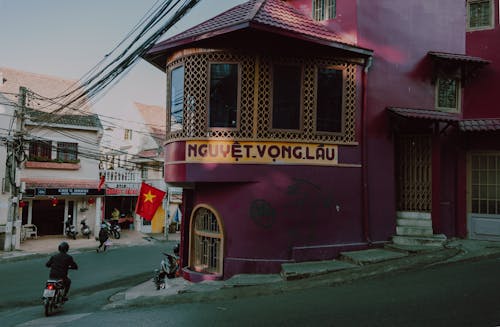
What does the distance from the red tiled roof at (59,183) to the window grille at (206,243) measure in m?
14.4

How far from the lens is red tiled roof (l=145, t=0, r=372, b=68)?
27.8ft

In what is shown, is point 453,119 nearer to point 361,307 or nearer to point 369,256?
point 369,256

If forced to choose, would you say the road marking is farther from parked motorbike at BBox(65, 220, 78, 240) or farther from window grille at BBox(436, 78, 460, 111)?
parked motorbike at BBox(65, 220, 78, 240)

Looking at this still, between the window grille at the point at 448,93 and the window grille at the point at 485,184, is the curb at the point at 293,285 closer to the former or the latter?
the window grille at the point at 485,184

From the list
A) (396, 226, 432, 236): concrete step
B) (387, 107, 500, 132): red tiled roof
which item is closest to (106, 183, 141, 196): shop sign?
(396, 226, 432, 236): concrete step

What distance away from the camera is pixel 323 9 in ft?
35.4

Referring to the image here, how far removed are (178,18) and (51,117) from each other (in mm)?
16708

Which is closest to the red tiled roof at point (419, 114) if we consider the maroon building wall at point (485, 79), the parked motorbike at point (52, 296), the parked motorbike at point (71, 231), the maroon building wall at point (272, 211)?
the maroon building wall at point (485, 79)

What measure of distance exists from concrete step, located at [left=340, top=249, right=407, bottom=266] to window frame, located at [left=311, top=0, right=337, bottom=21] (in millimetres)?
6111

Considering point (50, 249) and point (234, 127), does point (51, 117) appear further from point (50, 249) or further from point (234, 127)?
point (234, 127)

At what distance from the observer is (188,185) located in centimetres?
1000

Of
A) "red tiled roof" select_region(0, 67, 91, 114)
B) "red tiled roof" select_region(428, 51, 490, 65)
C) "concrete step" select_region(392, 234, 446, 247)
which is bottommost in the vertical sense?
"concrete step" select_region(392, 234, 446, 247)

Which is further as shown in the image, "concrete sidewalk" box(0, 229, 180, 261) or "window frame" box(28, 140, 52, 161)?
"window frame" box(28, 140, 52, 161)

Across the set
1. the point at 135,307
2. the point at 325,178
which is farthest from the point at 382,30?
the point at 135,307
